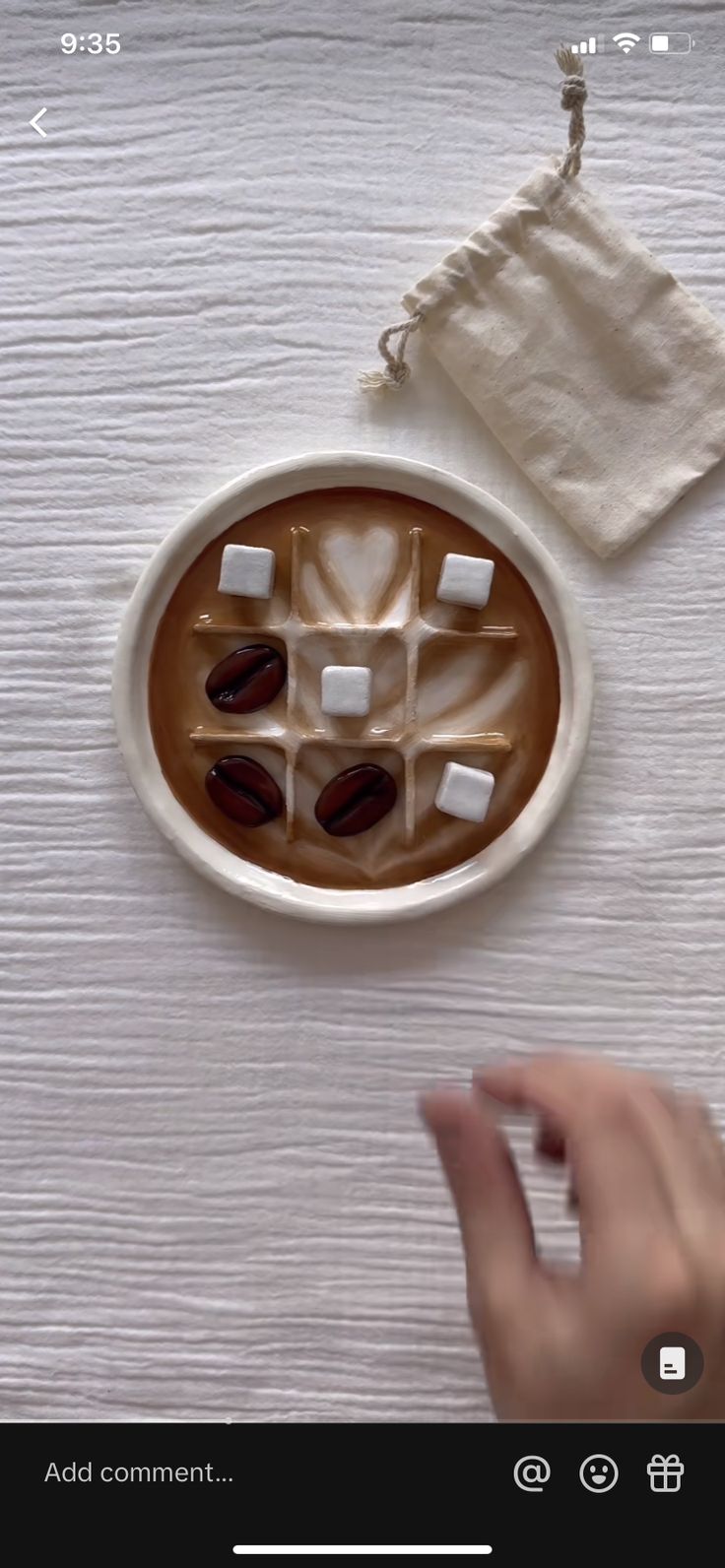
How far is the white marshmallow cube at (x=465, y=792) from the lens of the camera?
1.62 feet

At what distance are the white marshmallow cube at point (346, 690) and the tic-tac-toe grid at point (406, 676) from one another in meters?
0.01

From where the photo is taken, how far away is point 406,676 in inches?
19.9

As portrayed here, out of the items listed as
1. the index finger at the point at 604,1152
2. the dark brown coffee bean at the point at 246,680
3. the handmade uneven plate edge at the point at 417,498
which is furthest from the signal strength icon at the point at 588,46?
the index finger at the point at 604,1152

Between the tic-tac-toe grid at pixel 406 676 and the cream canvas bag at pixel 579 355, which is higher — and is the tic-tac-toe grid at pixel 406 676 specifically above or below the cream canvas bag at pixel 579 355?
below

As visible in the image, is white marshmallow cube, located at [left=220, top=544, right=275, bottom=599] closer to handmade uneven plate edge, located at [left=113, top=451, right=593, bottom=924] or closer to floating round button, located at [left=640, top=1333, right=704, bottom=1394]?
handmade uneven plate edge, located at [left=113, top=451, right=593, bottom=924]

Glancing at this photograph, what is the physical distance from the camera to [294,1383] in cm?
51

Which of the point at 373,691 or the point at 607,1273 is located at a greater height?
the point at 373,691

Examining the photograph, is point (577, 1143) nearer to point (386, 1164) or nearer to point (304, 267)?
point (386, 1164)

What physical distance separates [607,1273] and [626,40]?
0.53 m

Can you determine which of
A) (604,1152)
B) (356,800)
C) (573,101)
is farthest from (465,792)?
(573,101)

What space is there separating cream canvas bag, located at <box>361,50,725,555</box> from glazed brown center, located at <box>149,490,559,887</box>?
56 mm
